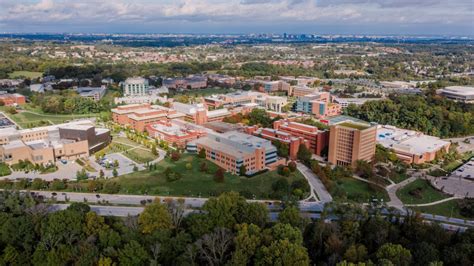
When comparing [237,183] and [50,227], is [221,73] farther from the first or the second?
[50,227]

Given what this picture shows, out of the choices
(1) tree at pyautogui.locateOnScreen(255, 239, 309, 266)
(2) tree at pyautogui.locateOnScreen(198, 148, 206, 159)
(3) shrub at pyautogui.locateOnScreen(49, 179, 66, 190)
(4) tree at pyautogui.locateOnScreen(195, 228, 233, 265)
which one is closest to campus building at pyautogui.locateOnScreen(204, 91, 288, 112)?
(2) tree at pyautogui.locateOnScreen(198, 148, 206, 159)

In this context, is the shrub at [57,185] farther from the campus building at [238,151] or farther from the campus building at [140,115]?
the campus building at [140,115]

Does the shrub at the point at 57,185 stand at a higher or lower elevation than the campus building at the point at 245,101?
lower

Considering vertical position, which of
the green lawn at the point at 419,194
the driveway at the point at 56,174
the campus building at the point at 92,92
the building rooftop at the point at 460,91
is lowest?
the green lawn at the point at 419,194

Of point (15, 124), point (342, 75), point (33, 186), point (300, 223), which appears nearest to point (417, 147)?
point (300, 223)

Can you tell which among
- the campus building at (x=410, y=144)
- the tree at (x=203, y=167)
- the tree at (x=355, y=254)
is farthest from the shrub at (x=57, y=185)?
the campus building at (x=410, y=144)

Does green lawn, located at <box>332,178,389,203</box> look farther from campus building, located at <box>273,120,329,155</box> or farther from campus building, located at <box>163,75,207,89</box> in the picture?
campus building, located at <box>163,75,207,89</box>

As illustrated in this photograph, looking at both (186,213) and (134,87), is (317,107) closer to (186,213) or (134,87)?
(134,87)
